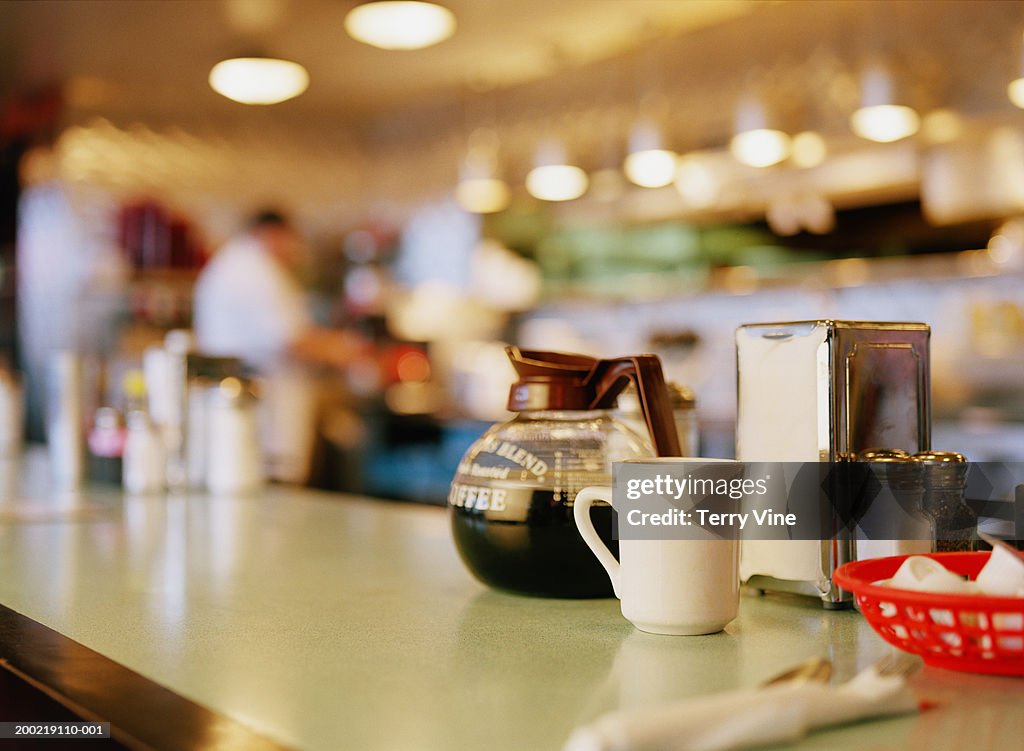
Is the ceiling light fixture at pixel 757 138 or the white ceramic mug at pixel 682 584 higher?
the ceiling light fixture at pixel 757 138

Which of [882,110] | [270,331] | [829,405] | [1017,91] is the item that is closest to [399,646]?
[829,405]

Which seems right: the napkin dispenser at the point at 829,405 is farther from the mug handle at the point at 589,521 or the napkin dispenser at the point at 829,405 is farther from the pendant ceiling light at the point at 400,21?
the pendant ceiling light at the point at 400,21

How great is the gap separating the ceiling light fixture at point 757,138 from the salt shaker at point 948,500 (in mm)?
3648

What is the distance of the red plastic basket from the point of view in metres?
0.67

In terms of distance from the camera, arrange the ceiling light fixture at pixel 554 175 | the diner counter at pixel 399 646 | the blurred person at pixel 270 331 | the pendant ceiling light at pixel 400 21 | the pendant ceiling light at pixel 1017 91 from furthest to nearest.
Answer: the blurred person at pixel 270 331 → the ceiling light fixture at pixel 554 175 → the pendant ceiling light at pixel 1017 91 → the pendant ceiling light at pixel 400 21 → the diner counter at pixel 399 646

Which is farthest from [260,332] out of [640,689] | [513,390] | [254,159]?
[640,689]

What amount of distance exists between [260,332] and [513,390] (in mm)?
5065

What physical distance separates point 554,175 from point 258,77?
1.68 metres

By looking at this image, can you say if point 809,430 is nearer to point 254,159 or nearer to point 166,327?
point 166,327

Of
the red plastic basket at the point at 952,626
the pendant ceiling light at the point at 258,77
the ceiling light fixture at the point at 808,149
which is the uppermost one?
the pendant ceiling light at the point at 258,77

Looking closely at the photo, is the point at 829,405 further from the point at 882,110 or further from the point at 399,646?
the point at 882,110

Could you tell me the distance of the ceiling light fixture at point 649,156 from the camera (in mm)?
4531

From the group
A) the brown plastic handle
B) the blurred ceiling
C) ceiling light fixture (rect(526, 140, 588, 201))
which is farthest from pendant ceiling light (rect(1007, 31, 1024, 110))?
the brown plastic handle

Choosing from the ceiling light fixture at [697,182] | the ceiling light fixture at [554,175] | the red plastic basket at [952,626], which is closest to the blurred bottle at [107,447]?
the red plastic basket at [952,626]
